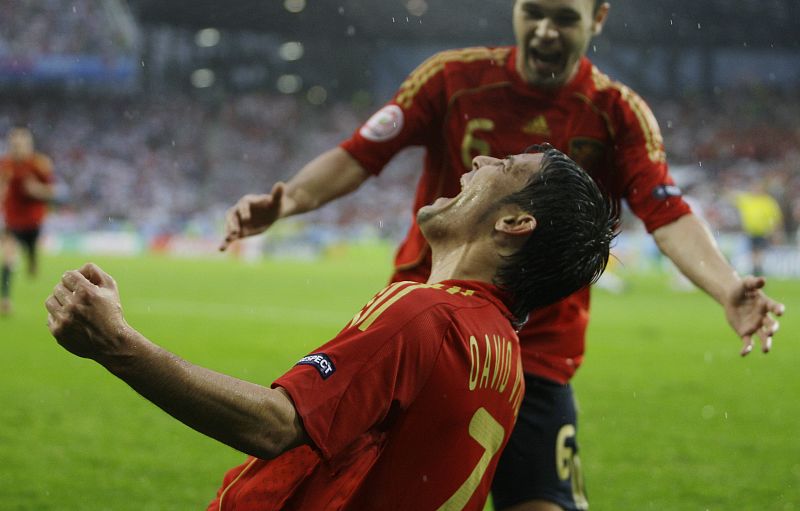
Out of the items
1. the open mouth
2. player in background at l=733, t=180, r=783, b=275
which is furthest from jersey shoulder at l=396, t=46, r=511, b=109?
player in background at l=733, t=180, r=783, b=275

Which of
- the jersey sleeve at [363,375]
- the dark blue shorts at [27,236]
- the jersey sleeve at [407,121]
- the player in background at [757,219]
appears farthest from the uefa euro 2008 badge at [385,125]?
the player in background at [757,219]

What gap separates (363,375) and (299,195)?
1.68 meters

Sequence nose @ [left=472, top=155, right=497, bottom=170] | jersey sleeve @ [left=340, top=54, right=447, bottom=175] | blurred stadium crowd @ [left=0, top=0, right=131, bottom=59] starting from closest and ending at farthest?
nose @ [left=472, top=155, right=497, bottom=170]
jersey sleeve @ [left=340, top=54, right=447, bottom=175]
blurred stadium crowd @ [left=0, top=0, right=131, bottom=59]

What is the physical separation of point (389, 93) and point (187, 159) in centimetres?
921

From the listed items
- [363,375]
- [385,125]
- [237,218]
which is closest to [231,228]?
[237,218]

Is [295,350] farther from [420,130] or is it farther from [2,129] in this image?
[2,129]

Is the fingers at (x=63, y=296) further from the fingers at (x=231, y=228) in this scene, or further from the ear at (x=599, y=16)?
the ear at (x=599, y=16)

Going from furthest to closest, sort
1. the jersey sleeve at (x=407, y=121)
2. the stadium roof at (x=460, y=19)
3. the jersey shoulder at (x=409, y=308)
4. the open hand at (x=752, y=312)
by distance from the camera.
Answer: the stadium roof at (x=460, y=19)
the jersey sleeve at (x=407, y=121)
the open hand at (x=752, y=312)
the jersey shoulder at (x=409, y=308)

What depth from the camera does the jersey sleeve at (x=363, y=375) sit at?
1.76 meters

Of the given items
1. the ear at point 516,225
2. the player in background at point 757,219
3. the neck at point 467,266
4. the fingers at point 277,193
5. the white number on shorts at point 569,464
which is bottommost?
the player in background at point 757,219

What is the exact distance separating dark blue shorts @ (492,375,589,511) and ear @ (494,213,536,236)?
43.0 inches

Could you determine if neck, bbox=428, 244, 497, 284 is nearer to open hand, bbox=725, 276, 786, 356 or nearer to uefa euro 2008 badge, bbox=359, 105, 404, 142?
open hand, bbox=725, 276, 786, 356

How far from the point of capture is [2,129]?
3738 centimetres

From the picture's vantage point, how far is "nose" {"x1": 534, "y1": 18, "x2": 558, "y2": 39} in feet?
10.7
